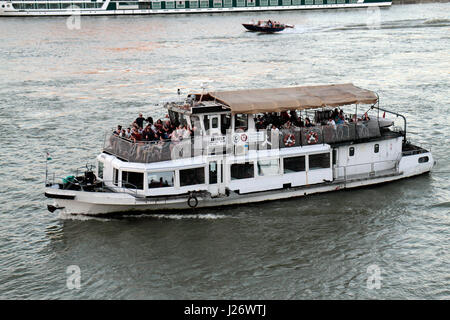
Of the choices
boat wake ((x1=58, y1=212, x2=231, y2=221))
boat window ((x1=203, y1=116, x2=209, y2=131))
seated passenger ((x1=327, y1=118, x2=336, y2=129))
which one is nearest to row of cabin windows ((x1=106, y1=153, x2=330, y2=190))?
boat wake ((x1=58, y1=212, x2=231, y2=221))

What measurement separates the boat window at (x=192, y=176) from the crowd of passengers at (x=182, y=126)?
137cm

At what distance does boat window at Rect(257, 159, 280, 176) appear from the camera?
27.6m

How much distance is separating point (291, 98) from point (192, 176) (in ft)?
18.6

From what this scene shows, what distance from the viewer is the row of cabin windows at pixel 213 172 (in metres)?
26.0

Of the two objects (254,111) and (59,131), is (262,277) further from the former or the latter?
(59,131)

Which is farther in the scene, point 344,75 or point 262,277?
point 344,75

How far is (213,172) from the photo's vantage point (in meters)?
26.8

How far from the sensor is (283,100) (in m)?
28.0

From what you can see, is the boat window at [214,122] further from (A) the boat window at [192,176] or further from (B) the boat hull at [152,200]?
(B) the boat hull at [152,200]

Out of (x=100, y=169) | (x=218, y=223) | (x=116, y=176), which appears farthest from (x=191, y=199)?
(x=100, y=169)

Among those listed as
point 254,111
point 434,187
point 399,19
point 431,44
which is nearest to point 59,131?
point 254,111

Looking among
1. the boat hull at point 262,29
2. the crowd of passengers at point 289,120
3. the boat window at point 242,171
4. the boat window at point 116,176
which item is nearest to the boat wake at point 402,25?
the boat hull at point 262,29
